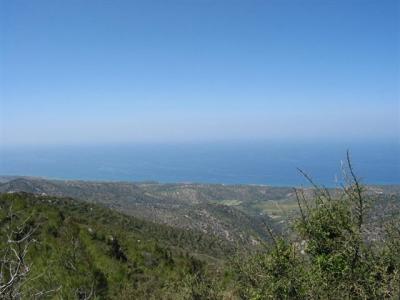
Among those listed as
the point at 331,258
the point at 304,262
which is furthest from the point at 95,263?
the point at 331,258

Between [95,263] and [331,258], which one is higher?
[331,258]

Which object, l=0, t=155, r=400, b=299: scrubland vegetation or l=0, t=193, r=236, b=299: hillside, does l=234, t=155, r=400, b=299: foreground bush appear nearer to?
l=0, t=155, r=400, b=299: scrubland vegetation

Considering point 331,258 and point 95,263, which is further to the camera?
point 95,263

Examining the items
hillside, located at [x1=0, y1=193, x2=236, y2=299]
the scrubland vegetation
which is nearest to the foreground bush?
the scrubland vegetation

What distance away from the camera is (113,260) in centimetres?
1952

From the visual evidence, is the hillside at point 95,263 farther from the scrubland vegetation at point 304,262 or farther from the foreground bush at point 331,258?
the foreground bush at point 331,258

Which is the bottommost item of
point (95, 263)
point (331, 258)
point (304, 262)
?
point (95, 263)

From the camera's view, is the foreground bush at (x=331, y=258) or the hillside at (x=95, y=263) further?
the hillside at (x=95, y=263)

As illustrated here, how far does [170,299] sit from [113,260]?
6954mm

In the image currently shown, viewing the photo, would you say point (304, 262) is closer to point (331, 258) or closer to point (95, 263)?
point (331, 258)

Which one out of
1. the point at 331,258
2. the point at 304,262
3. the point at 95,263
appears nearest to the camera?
the point at 331,258

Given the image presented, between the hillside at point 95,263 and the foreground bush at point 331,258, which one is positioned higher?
the foreground bush at point 331,258

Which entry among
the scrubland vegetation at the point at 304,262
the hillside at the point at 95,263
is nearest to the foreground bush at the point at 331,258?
the scrubland vegetation at the point at 304,262

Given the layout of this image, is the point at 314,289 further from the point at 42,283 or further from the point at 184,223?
the point at 184,223
